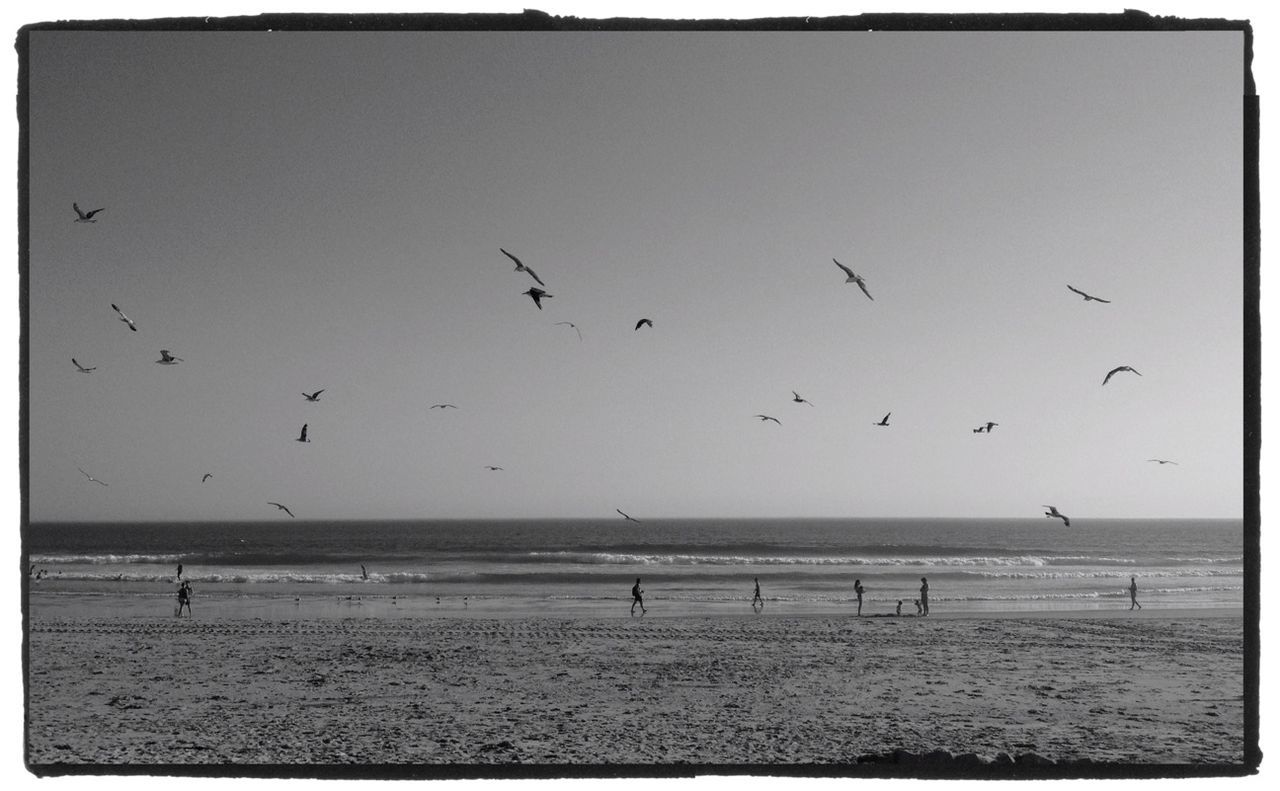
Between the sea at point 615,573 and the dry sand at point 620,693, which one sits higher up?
the dry sand at point 620,693

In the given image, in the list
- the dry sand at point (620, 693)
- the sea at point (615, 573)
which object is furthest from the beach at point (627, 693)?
the sea at point (615, 573)

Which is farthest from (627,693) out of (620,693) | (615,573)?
(615,573)

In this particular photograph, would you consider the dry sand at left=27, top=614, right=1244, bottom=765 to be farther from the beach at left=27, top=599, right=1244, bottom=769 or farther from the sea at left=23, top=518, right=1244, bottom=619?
the sea at left=23, top=518, right=1244, bottom=619

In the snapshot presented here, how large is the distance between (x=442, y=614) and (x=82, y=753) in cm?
799

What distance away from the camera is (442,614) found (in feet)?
47.9

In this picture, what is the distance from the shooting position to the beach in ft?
22.3

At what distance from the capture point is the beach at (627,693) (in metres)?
6.80

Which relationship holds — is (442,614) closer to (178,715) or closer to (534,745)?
(178,715)

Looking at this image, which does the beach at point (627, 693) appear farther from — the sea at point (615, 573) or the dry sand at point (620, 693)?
the sea at point (615, 573)

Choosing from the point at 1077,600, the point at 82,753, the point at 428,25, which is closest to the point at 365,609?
the point at 82,753

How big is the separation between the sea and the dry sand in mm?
1710

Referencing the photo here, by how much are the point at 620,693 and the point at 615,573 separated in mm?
16320

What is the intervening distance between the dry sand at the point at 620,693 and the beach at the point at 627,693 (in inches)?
1.3

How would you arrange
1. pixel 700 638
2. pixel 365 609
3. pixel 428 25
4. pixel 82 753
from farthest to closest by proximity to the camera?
1. pixel 365 609
2. pixel 700 638
3. pixel 82 753
4. pixel 428 25
